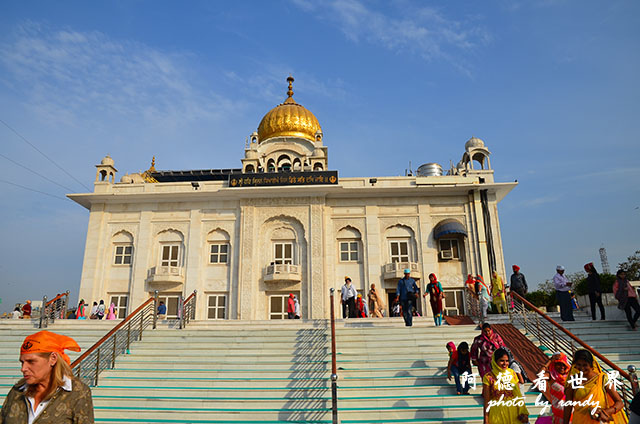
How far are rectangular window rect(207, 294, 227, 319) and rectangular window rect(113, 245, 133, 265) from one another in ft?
14.7

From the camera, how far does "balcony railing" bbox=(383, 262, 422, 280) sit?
20.5 m

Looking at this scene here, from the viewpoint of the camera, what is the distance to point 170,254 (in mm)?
22047

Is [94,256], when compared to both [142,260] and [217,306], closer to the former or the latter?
[142,260]

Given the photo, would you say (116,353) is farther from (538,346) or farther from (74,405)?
(538,346)

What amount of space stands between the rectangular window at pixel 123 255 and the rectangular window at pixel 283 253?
6.91 meters

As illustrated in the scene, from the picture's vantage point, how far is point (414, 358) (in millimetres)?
10391

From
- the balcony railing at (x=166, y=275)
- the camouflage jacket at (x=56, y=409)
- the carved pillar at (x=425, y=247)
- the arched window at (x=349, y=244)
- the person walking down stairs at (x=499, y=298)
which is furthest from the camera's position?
the arched window at (x=349, y=244)

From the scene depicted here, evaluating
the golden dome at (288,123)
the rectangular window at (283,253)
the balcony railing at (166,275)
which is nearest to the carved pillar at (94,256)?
the balcony railing at (166,275)

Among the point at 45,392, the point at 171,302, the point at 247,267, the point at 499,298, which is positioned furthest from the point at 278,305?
the point at 45,392

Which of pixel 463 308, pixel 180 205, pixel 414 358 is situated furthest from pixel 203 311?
pixel 414 358

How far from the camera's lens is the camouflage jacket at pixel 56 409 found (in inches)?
115

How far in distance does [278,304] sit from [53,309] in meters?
8.74

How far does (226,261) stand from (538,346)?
47.2 feet

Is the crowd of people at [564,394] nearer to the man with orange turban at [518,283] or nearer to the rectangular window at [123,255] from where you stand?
the man with orange turban at [518,283]
